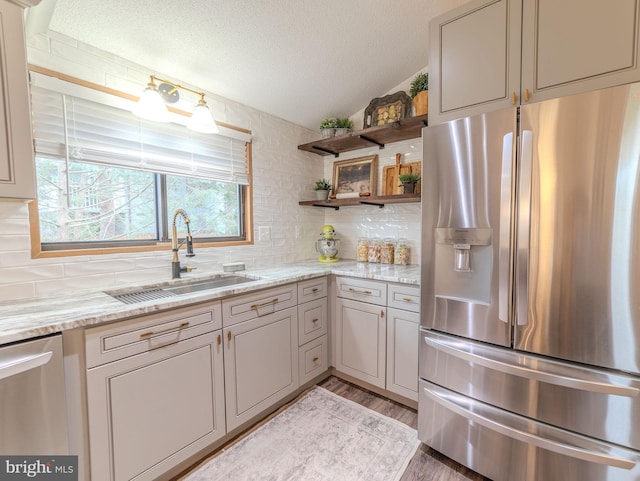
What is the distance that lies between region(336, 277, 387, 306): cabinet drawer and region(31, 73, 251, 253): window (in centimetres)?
101

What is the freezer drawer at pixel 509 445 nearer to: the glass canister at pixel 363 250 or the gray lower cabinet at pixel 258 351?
the gray lower cabinet at pixel 258 351

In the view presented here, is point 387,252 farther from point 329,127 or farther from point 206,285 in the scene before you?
point 206,285

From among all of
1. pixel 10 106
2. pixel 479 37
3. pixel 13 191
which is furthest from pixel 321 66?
pixel 13 191

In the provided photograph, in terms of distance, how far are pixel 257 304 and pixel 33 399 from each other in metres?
1.01

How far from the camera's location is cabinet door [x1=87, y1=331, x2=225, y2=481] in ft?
Answer: 3.89

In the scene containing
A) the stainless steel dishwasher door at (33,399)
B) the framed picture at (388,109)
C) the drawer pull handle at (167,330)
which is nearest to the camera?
the stainless steel dishwasher door at (33,399)

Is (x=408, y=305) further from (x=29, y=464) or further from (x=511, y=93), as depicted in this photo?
(x=29, y=464)

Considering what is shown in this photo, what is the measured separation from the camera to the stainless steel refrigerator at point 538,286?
1.06 m

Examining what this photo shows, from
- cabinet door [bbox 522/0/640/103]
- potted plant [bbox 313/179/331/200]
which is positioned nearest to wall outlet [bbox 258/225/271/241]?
potted plant [bbox 313/179/331/200]

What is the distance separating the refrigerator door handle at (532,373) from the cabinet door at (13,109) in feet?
6.69

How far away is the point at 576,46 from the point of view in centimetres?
114

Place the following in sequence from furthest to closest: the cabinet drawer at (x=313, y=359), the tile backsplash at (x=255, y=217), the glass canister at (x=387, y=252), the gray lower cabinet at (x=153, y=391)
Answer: the glass canister at (x=387, y=252), the cabinet drawer at (x=313, y=359), the tile backsplash at (x=255, y=217), the gray lower cabinet at (x=153, y=391)

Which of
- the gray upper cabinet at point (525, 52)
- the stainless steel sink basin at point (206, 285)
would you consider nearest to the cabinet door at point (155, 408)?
the stainless steel sink basin at point (206, 285)

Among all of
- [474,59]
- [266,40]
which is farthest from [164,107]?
[474,59]
